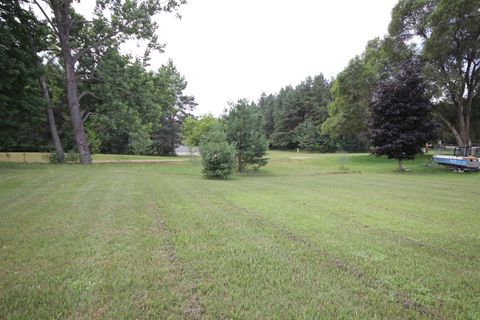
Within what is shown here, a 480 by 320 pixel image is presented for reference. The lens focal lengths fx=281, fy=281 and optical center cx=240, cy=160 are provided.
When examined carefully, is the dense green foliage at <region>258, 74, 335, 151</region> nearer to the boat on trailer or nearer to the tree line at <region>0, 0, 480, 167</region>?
the tree line at <region>0, 0, 480, 167</region>

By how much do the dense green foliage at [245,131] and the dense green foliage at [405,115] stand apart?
852 centimetres

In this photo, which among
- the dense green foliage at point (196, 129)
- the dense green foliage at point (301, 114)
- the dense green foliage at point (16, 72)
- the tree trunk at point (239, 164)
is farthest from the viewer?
the dense green foliage at point (301, 114)

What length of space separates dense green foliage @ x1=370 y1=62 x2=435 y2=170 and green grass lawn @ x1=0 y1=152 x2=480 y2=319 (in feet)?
45.1

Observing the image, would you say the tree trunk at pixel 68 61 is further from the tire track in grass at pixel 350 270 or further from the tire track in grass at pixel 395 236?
the tire track in grass at pixel 395 236

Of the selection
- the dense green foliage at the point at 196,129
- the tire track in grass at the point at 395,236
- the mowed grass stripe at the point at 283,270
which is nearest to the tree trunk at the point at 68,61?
the dense green foliage at the point at 196,129

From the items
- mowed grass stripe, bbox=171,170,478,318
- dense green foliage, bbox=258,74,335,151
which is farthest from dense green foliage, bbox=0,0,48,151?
dense green foliage, bbox=258,74,335,151

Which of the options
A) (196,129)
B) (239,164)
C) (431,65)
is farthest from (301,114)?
(239,164)

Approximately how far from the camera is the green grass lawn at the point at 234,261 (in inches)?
102

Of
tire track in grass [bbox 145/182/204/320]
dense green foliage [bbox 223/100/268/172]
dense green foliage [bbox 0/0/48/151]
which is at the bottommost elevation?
tire track in grass [bbox 145/182/204/320]

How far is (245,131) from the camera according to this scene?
20.0 metres

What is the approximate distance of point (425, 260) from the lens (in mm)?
3688

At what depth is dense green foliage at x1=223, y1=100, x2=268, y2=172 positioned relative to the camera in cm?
1988

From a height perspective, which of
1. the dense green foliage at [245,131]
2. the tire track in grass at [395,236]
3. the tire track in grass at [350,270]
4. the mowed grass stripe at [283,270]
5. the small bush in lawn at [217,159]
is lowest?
the tire track in grass at [395,236]

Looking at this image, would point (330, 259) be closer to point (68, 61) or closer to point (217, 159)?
point (217, 159)
